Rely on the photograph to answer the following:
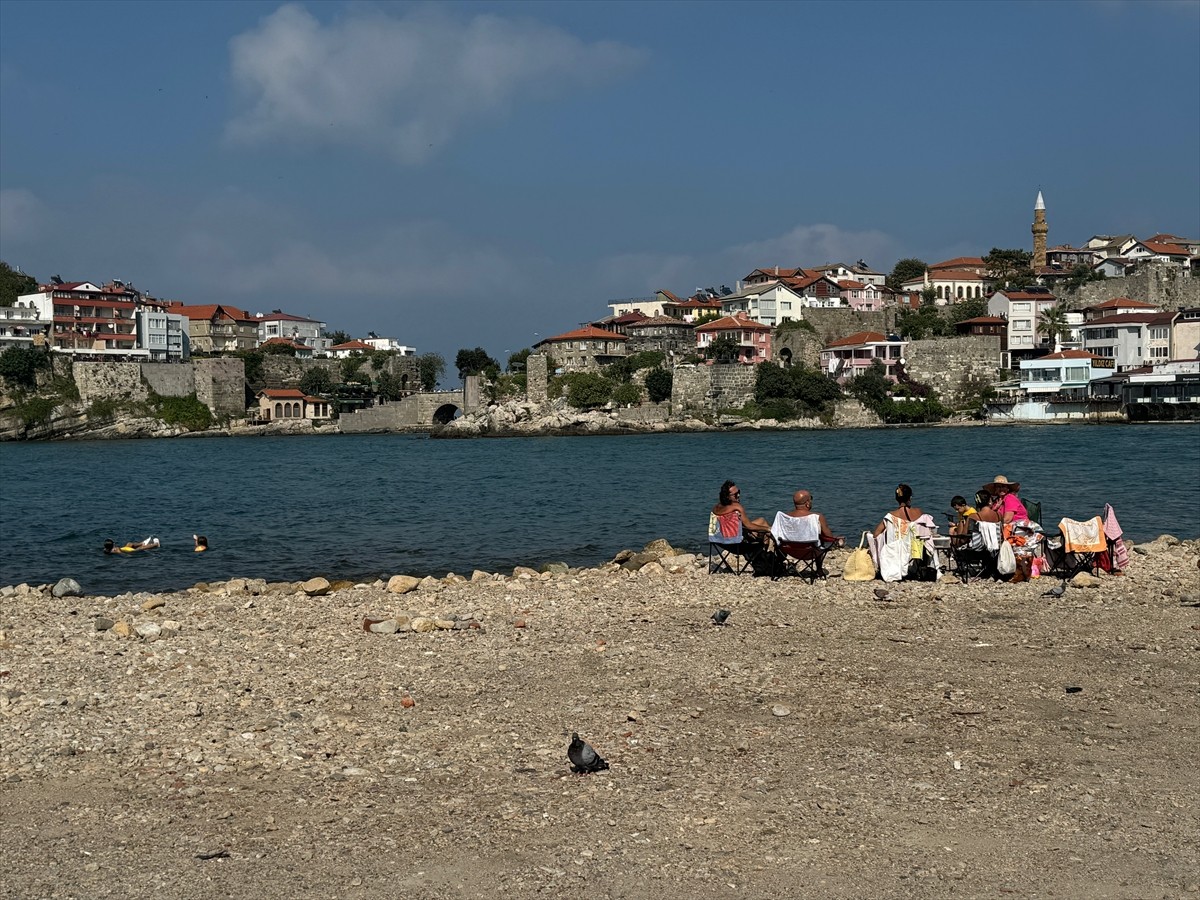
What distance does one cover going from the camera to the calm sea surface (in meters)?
18.6

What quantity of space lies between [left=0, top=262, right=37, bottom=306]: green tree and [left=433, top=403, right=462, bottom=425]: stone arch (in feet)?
127

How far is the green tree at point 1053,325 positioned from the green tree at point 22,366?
75.8 metres

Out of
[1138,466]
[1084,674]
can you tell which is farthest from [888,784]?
[1138,466]

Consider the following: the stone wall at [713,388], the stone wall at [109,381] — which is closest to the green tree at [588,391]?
the stone wall at [713,388]

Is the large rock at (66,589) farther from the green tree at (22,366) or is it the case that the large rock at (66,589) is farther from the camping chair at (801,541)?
the green tree at (22,366)

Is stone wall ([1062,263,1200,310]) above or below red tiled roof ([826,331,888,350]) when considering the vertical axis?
above

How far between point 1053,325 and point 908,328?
10.9 meters

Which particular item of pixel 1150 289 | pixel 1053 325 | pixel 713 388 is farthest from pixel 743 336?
pixel 1150 289

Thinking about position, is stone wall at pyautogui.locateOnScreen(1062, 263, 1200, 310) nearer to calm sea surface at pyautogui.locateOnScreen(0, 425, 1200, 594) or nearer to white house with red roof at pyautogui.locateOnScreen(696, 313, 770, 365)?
white house with red roof at pyautogui.locateOnScreen(696, 313, 770, 365)

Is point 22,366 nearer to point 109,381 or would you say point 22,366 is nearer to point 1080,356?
point 109,381

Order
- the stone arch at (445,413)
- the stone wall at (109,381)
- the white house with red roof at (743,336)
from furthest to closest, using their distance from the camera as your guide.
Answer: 1. the stone arch at (445,413)
2. the stone wall at (109,381)
3. the white house with red roof at (743,336)

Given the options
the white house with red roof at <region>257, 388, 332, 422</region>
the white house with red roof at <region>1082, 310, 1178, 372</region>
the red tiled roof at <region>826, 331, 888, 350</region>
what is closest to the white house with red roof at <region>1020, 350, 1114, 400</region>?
the white house with red roof at <region>1082, 310, 1178, 372</region>

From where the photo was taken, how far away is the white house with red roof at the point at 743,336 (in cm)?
8188

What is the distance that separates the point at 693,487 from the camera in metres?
30.3
